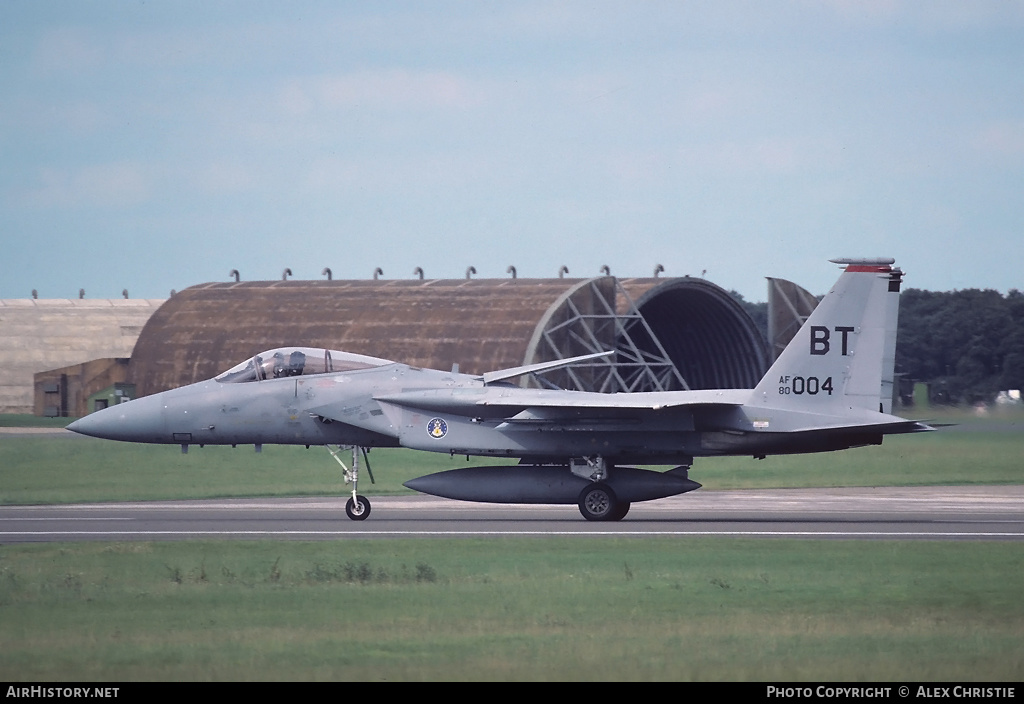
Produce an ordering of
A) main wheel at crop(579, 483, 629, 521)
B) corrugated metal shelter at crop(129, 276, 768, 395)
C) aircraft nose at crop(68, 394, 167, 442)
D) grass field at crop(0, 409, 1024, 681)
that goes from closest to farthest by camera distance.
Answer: grass field at crop(0, 409, 1024, 681), main wheel at crop(579, 483, 629, 521), aircraft nose at crop(68, 394, 167, 442), corrugated metal shelter at crop(129, 276, 768, 395)

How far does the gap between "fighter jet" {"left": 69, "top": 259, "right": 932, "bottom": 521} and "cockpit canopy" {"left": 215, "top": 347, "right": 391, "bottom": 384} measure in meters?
0.03

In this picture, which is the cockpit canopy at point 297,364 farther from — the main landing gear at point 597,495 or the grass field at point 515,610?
the grass field at point 515,610

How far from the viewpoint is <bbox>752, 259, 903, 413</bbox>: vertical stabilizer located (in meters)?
21.3

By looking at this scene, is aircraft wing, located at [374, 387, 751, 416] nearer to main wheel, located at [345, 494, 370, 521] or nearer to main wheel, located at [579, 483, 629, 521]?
main wheel, located at [579, 483, 629, 521]

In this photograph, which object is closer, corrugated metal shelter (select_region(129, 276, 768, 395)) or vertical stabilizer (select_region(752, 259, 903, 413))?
vertical stabilizer (select_region(752, 259, 903, 413))

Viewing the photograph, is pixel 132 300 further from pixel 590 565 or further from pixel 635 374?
pixel 590 565

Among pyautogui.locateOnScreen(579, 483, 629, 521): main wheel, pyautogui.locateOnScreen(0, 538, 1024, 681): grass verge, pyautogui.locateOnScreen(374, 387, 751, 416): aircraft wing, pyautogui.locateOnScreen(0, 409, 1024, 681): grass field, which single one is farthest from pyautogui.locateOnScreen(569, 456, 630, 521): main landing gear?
pyautogui.locateOnScreen(0, 538, 1024, 681): grass verge

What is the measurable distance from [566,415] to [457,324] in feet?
86.1

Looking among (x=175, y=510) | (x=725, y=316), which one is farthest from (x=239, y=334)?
(x=175, y=510)

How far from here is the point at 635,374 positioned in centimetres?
5247

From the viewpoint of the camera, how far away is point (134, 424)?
23.4 m

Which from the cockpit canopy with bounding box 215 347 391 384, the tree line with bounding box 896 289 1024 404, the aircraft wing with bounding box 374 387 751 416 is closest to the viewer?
the aircraft wing with bounding box 374 387 751 416

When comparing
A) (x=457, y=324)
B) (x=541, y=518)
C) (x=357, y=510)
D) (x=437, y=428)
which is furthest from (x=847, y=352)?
A: (x=457, y=324)
